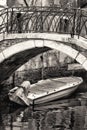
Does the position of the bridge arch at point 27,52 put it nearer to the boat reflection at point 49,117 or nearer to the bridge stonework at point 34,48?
the bridge stonework at point 34,48

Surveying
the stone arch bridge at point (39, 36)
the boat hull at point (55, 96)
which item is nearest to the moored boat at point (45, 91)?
the boat hull at point (55, 96)

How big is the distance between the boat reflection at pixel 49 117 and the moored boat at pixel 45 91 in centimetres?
19

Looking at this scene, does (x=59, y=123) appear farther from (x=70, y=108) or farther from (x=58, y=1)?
(x=58, y=1)

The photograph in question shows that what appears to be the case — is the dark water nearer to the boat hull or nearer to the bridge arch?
the boat hull

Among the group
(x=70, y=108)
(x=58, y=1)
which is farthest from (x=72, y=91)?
(x=58, y=1)

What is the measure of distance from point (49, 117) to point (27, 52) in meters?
1.69

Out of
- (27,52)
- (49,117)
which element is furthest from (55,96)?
(27,52)

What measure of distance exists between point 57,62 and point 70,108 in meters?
3.96

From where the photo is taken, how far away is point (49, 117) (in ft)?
40.2

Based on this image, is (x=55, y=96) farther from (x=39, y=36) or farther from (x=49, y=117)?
(x=39, y=36)

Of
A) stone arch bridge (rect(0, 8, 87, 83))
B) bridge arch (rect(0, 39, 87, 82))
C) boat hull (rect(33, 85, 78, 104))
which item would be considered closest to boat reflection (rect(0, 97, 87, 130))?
boat hull (rect(33, 85, 78, 104))

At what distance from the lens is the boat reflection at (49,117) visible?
1131 cm

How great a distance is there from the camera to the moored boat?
13.6 meters

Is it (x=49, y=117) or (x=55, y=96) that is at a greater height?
(x=49, y=117)
